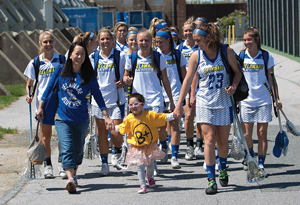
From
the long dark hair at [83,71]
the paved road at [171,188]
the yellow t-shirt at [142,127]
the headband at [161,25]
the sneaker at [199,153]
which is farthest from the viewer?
the sneaker at [199,153]

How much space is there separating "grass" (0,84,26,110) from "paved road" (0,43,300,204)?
7361 mm

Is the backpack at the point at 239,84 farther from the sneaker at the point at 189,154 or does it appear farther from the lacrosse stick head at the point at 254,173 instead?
the sneaker at the point at 189,154

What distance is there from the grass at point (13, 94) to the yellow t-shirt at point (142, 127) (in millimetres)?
8847

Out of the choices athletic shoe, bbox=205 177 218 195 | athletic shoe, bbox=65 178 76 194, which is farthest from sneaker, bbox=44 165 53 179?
athletic shoe, bbox=205 177 218 195

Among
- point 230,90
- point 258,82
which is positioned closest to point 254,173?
point 230,90

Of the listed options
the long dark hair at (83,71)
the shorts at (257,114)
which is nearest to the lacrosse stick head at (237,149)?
the shorts at (257,114)

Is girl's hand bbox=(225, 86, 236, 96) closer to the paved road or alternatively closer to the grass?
the paved road

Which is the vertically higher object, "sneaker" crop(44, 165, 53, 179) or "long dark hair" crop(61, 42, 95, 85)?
"long dark hair" crop(61, 42, 95, 85)

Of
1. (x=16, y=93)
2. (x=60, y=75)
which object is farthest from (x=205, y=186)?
(x=16, y=93)

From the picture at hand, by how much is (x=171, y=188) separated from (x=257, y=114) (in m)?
1.70

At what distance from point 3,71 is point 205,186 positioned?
47.7 ft

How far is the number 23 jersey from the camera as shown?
5.88 meters

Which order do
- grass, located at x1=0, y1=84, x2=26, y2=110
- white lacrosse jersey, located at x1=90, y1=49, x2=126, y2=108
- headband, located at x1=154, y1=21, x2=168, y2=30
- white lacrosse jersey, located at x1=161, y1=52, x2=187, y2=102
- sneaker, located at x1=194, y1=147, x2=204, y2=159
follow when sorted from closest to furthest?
white lacrosse jersey, located at x1=90, y1=49, x2=126, y2=108, white lacrosse jersey, located at x1=161, y1=52, x2=187, y2=102, headband, located at x1=154, y1=21, x2=168, y2=30, sneaker, located at x1=194, y1=147, x2=204, y2=159, grass, located at x1=0, y1=84, x2=26, y2=110

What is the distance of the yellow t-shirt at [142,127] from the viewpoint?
6.02m
